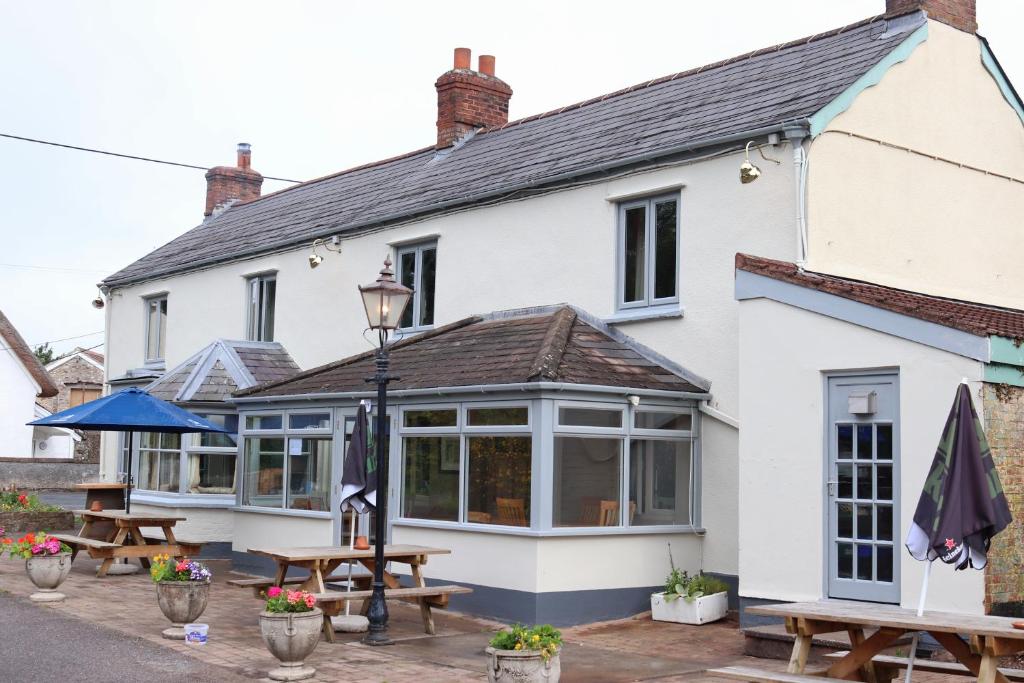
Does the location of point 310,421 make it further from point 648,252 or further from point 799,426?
point 799,426

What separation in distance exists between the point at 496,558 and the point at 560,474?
4.15 ft

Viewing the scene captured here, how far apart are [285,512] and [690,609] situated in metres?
6.67

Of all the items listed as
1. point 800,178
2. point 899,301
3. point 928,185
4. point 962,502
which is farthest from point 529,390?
point 928,185

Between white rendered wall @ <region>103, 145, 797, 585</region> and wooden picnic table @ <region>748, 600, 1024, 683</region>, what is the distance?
497 cm

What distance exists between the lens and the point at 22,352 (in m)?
38.0

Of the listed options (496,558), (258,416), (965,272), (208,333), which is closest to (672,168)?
(965,272)

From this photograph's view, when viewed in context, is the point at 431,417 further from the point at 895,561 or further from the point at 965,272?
the point at 965,272

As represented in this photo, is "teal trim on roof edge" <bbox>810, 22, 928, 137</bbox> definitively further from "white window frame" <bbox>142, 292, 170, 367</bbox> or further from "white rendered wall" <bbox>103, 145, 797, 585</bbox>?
"white window frame" <bbox>142, 292, 170, 367</bbox>

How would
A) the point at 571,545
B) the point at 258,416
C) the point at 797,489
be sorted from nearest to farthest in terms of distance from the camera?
the point at 797,489 < the point at 571,545 < the point at 258,416

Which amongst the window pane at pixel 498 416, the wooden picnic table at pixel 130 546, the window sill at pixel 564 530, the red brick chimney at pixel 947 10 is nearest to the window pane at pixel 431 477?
the window sill at pixel 564 530

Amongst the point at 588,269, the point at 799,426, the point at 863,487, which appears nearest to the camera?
the point at 863,487

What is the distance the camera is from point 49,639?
35.6 ft

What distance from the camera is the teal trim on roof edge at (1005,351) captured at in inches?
412

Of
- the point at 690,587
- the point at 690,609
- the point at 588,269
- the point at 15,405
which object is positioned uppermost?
the point at 588,269
